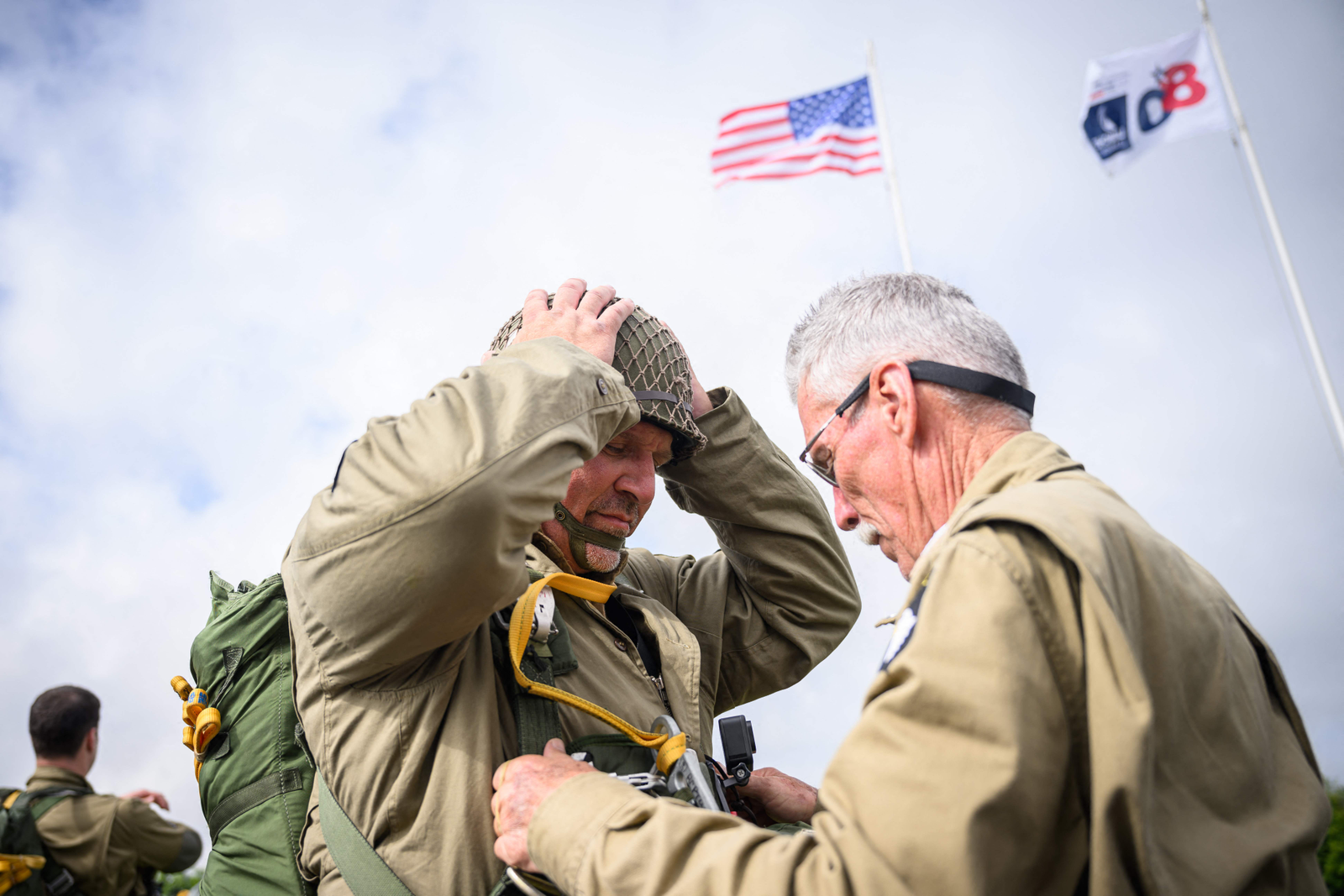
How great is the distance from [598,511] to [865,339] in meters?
1.17

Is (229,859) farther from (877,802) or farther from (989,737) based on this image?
(989,737)

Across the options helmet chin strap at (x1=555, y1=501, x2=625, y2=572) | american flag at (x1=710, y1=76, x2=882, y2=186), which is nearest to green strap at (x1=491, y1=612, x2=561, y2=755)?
helmet chin strap at (x1=555, y1=501, x2=625, y2=572)

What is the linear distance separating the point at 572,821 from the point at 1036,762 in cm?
93

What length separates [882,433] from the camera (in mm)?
2586

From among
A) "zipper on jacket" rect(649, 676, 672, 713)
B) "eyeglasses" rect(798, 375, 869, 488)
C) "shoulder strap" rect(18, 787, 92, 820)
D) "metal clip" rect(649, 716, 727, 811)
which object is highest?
"eyeglasses" rect(798, 375, 869, 488)

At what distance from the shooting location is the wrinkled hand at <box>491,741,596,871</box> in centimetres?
205

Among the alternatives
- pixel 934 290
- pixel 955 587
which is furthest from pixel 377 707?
pixel 934 290

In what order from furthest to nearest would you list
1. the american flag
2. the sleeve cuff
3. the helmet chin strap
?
1. the american flag
2. the helmet chin strap
3. the sleeve cuff

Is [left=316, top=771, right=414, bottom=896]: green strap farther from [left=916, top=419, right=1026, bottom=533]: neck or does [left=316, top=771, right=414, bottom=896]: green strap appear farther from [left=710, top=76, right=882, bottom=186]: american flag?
[left=710, top=76, right=882, bottom=186]: american flag

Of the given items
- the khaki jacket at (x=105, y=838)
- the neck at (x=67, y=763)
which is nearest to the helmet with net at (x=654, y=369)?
the khaki jacket at (x=105, y=838)

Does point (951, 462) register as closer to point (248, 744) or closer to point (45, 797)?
point (248, 744)

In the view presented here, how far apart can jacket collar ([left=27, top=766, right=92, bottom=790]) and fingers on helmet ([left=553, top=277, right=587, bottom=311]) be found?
6109 mm

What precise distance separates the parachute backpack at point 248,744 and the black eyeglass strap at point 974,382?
2178mm

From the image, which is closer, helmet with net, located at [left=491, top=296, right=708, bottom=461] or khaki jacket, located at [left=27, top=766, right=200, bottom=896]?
helmet with net, located at [left=491, top=296, right=708, bottom=461]
